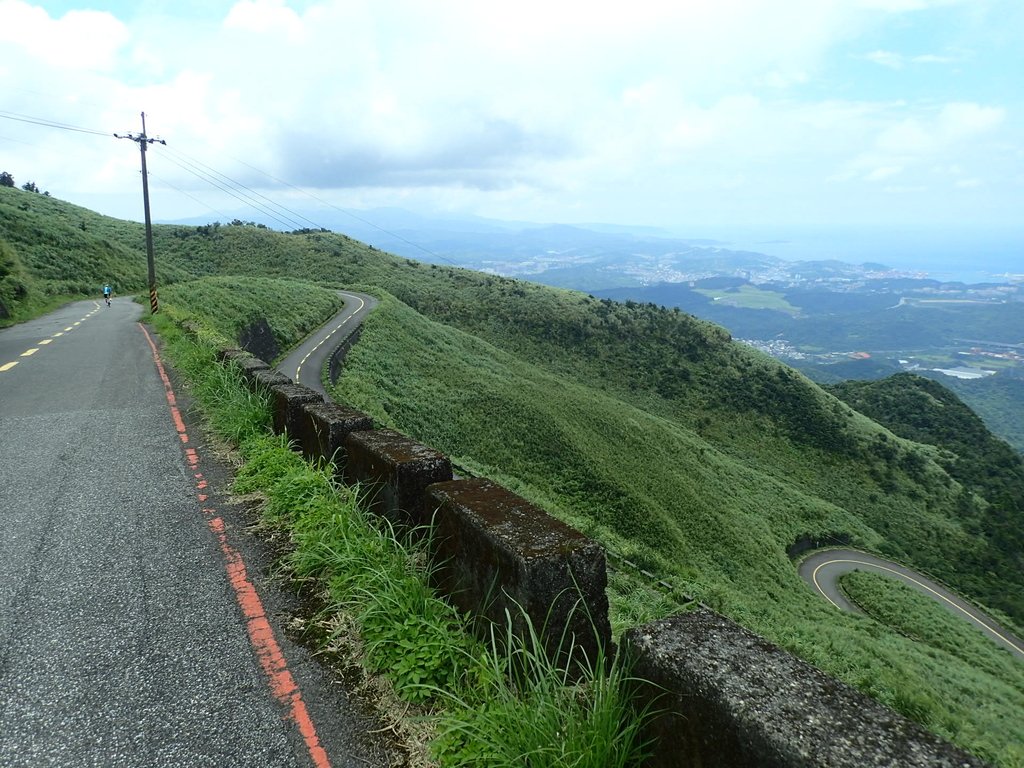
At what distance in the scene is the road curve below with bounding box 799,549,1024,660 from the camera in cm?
3741

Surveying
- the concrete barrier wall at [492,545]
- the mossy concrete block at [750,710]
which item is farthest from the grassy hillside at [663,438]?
the mossy concrete block at [750,710]

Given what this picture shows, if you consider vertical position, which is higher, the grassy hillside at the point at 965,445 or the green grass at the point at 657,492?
the green grass at the point at 657,492

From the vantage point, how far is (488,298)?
75.6 meters

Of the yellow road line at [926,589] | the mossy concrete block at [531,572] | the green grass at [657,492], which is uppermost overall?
the mossy concrete block at [531,572]

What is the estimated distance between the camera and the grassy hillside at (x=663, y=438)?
24.6 m

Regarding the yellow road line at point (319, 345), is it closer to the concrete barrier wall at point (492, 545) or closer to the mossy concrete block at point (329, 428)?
the mossy concrete block at point (329, 428)

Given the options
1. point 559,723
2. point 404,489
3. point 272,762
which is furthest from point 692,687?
point 404,489

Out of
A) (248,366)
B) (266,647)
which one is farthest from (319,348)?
(266,647)

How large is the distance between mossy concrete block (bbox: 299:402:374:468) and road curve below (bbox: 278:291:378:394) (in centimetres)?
1580

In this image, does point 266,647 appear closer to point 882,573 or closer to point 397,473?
point 397,473

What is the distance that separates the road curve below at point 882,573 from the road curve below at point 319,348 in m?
33.6

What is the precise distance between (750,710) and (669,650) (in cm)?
38

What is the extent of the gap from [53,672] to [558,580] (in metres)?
2.90

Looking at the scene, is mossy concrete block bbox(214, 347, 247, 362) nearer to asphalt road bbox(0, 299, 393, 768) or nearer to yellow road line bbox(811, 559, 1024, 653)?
asphalt road bbox(0, 299, 393, 768)
